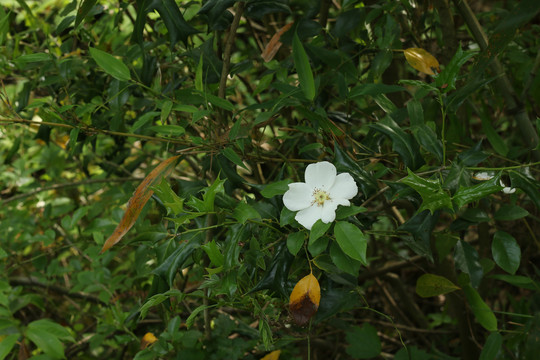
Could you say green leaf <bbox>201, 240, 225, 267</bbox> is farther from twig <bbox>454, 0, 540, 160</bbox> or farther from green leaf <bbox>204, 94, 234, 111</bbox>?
twig <bbox>454, 0, 540, 160</bbox>

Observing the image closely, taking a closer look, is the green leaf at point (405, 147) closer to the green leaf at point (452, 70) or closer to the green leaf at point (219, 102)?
the green leaf at point (452, 70)

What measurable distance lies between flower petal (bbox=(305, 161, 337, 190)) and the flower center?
2 cm

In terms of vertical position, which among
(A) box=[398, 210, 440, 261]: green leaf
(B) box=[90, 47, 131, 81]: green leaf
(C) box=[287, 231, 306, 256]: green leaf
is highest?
(B) box=[90, 47, 131, 81]: green leaf

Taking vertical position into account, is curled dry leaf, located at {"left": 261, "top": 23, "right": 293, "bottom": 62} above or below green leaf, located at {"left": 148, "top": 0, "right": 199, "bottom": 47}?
below

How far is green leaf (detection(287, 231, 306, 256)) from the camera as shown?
0.82 m

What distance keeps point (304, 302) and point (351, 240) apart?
145 millimetres

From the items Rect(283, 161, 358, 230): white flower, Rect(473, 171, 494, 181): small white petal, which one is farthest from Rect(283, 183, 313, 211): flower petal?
Rect(473, 171, 494, 181): small white petal

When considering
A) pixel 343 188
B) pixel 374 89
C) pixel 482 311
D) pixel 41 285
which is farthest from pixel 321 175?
pixel 41 285

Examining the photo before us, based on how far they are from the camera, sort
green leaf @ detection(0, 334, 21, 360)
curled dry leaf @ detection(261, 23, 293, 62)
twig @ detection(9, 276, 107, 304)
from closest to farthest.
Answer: curled dry leaf @ detection(261, 23, 293, 62) → green leaf @ detection(0, 334, 21, 360) → twig @ detection(9, 276, 107, 304)

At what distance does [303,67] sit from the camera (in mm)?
911

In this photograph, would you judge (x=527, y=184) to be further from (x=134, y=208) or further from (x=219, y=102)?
(x=134, y=208)

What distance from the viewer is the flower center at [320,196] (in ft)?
2.73

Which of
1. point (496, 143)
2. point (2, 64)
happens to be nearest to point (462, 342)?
point (496, 143)

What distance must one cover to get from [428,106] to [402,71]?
2.40ft
